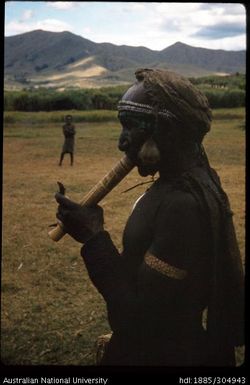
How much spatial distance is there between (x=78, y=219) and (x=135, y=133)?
1.23 feet

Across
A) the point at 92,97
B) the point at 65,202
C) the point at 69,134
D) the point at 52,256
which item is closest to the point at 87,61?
the point at 92,97

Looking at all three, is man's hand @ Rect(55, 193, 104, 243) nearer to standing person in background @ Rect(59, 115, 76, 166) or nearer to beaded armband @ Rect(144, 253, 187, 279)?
beaded armband @ Rect(144, 253, 187, 279)

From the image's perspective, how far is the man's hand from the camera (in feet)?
6.05

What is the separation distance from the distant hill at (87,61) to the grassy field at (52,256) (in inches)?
12.0

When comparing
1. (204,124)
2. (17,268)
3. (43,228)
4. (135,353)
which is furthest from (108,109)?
(43,228)

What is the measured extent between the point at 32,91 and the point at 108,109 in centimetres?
71

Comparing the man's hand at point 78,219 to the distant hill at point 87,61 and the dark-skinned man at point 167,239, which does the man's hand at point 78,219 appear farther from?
the distant hill at point 87,61

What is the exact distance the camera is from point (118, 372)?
213cm

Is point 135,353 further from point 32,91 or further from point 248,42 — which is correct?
point 32,91

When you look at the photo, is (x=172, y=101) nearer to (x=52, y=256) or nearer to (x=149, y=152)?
(x=149, y=152)

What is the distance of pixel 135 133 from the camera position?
6.04 ft

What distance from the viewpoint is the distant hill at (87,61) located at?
9.06ft

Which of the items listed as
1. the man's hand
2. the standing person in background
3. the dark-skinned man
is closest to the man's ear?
the dark-skinned man

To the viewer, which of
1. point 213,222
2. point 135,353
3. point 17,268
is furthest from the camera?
point 17,268
